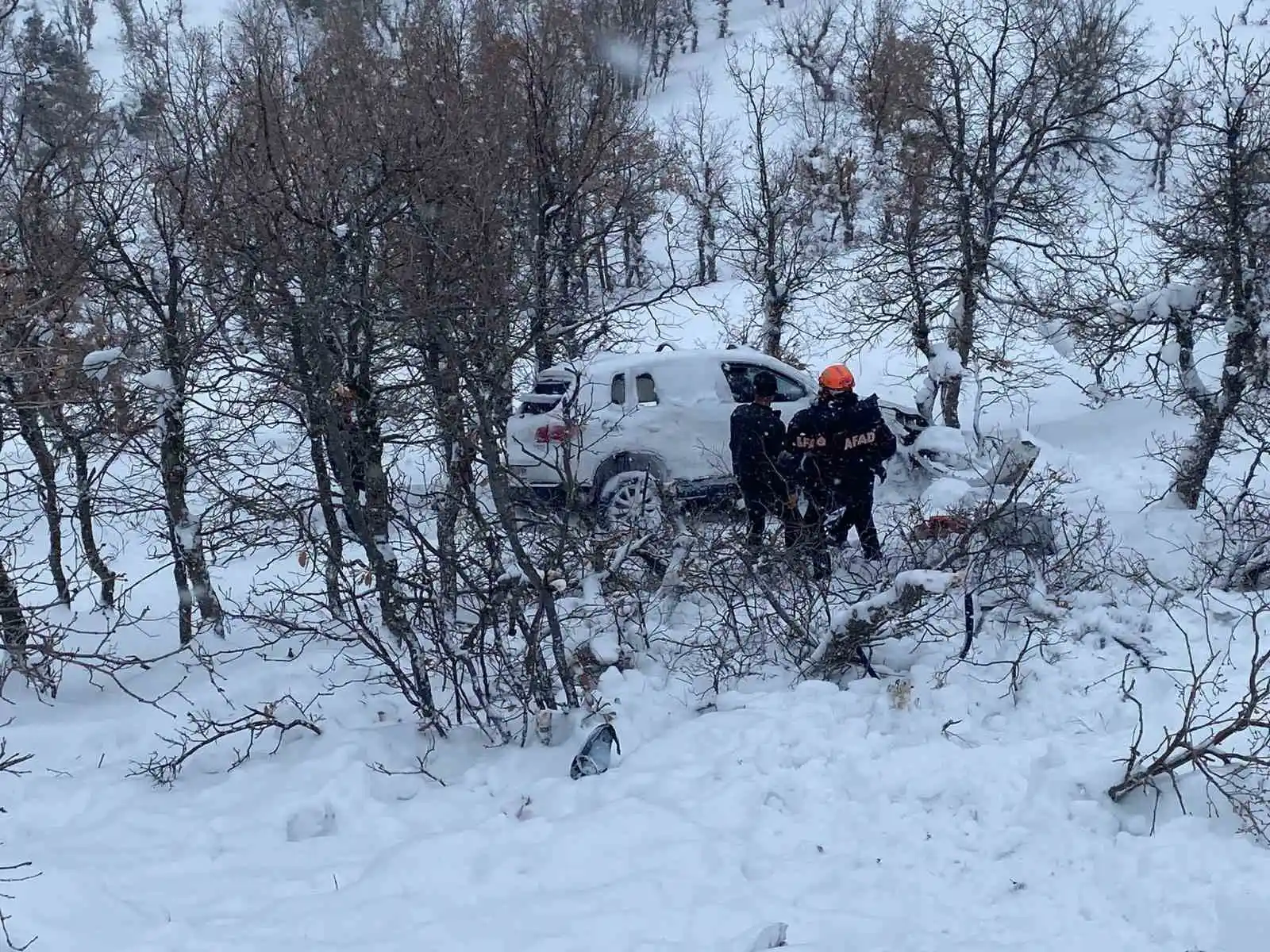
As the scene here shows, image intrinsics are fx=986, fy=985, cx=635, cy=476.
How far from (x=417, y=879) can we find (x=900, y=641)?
A: 9.92 ft

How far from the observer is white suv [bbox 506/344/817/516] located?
9062mm

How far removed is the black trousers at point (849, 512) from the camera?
259 inches

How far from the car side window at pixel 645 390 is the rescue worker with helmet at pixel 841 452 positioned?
2730 millimetres

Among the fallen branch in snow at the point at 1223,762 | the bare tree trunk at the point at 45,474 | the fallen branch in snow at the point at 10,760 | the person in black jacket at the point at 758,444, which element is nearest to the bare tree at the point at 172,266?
the bare tree trunk at the point at 45,474

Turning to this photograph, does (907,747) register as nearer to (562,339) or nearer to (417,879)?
(417,879)

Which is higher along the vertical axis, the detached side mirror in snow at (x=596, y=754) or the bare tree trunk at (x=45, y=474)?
the bare tree trunk at (x=45, y=474)

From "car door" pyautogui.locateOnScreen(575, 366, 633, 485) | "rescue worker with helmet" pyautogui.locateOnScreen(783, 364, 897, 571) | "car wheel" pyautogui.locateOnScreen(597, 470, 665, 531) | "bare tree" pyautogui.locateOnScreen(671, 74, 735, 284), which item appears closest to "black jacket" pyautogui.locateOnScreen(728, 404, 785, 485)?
"rescue worker with helmet" pyautogui.locateOnScreen(783, 364, 897, 571)

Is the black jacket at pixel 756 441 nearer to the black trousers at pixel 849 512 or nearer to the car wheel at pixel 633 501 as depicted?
the black trousers at pixel 849 512

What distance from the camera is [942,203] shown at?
14617 millimetres

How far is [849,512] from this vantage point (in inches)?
265

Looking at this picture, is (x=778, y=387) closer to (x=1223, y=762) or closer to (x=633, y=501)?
(x=633, y=501)

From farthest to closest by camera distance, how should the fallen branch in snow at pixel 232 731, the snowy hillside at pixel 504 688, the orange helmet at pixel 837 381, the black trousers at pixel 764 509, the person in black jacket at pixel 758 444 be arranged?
the person in black jacket at pixel 758 444 < the orange helmet at pixel 837 381 < the black trousers at pixel 764 509 < the fallen branch in snow at pixel 232 731 < the snowy hillside at pixel 504 688

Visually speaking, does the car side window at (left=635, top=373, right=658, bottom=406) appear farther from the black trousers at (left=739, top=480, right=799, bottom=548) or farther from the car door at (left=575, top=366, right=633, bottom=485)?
the black trousers at (left=739, top=480, right=799, bottom=548)

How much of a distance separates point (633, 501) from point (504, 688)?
2.17 m
